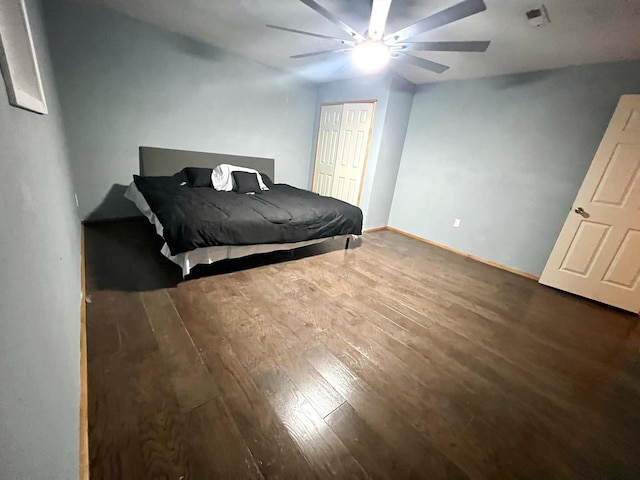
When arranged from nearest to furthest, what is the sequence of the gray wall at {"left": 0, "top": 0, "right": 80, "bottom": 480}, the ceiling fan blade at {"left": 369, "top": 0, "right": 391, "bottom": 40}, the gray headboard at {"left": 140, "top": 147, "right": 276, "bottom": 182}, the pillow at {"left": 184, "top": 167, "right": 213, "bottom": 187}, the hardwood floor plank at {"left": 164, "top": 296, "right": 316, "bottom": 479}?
the gray wall at {"left": 0, "top": 0, "right": 80, "bottom": 480}, the hardwood floor plank at {"left": 164, "top": 296, "right": 316, "bottom": 479}, the ceiling fan blade at {"left": 369, "top": 0, "right": 391, "bottom": 40}, the pillow at {"left": 184, "top": 167, "right": 213, "bottom": 187}, the gray headboard at {"left": 140, "top": 147, "right": 276, "bottom": 182}

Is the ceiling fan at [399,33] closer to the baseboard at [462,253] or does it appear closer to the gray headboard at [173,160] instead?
the gray headboard at [173,160]

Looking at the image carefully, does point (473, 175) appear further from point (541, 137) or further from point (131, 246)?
point (131, 246)

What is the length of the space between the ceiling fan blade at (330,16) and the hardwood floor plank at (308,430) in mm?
2304

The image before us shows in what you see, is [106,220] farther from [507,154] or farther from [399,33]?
[507,154]

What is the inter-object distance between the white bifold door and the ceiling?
2.69 ft

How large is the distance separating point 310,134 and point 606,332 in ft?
15.5

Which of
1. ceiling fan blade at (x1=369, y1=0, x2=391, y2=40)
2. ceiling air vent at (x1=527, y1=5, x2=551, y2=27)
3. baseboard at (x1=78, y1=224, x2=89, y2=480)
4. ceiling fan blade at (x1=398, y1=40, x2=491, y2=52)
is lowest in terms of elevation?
baseboard at (x1=78, y1=224, x2=89, y2=480)

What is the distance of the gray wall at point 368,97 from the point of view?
12.3ft

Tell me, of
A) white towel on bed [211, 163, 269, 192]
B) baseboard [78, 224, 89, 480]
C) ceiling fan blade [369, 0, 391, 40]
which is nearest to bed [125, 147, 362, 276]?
Answer: white towel on bed [211, 163, 269, 192]

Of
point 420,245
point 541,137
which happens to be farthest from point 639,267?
point 420,245

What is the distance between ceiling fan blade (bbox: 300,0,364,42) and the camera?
66.1 inches

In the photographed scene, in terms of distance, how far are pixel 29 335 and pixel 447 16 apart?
236cm

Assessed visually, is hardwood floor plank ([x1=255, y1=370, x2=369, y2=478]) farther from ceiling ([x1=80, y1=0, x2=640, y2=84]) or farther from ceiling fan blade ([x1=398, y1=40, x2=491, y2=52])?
ceiling ([x1=80, y1=0, x2=640, y2=84])

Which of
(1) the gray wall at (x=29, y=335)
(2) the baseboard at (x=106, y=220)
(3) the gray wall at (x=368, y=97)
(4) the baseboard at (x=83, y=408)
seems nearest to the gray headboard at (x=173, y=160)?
(2) the baseboard at (x=106, y=220)
